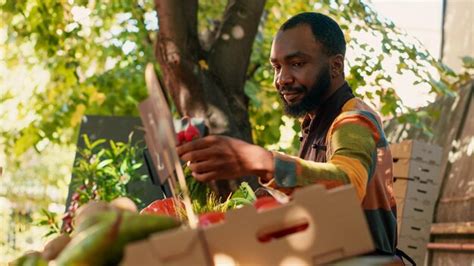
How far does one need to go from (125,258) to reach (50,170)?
19.2 m

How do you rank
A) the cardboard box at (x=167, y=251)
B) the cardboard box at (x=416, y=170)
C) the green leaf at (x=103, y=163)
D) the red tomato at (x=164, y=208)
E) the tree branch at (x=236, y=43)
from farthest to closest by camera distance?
1. the tree branch at (x=236, y=43)
2. the green leaf at (x=103, y=163)
3. the cardboard box at (x=416, y=170)
4. the red tomato at (x=164, y=208)
5. the cardboard box at (x=167, y=251)

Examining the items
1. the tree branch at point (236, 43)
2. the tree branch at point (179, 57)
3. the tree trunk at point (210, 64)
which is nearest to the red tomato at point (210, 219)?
the tree trunk at point (210, 64)

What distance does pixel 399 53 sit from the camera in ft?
26.0

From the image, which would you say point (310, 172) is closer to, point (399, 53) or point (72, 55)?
point (399, 53)

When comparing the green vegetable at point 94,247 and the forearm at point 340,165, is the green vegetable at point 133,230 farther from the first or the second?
the forearm at point 340,165

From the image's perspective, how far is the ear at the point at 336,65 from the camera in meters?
3.12

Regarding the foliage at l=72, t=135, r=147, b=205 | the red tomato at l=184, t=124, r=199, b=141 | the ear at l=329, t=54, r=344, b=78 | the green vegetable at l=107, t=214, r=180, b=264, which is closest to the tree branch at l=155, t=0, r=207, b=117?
the foliage at l=72, t=135, r=147, b=205

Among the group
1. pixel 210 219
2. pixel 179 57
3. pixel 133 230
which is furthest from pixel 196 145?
pixel 179 57

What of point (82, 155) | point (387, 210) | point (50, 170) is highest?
point (387, 210)

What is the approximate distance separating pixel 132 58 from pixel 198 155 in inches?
377

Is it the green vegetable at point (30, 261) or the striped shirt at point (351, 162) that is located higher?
the green vegetable at point (30, 261)

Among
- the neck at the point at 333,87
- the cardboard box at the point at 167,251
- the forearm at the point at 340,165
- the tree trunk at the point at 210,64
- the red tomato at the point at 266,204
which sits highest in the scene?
the cardboard box at the point at 167,251

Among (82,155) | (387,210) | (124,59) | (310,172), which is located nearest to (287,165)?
(310,172)

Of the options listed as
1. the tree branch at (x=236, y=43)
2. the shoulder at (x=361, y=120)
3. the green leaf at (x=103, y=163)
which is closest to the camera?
the shoulder at (x=361, y=120)
